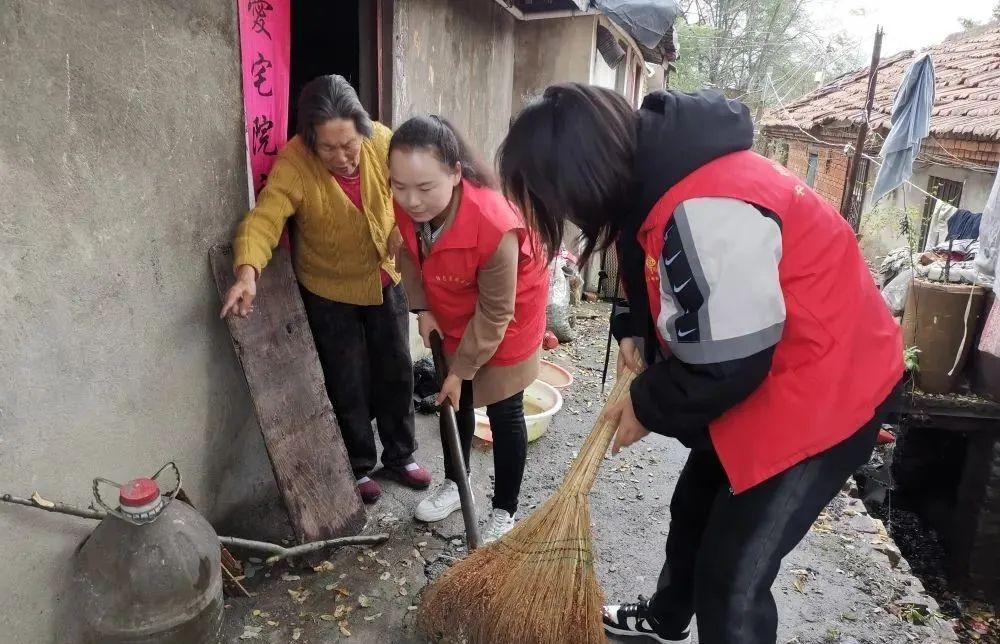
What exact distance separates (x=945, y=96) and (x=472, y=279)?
9498 millimetres

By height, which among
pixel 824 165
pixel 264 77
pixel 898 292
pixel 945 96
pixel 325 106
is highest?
pixel 945 96

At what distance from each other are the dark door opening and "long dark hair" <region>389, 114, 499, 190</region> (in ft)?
7.56

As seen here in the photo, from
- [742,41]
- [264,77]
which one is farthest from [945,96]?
[742,41]

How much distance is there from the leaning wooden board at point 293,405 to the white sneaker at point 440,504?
33cm

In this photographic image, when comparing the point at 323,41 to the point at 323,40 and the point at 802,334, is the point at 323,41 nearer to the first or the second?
the point at 323,40

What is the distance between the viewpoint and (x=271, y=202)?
2650 mm

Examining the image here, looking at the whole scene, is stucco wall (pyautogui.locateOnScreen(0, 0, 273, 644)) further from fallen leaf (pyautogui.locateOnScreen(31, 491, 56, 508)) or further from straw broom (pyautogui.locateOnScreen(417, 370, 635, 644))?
straw broom (pyautogui.locateOnScreen(417, 370, 635, 644))

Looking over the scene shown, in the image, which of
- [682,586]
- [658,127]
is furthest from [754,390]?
[682,586]

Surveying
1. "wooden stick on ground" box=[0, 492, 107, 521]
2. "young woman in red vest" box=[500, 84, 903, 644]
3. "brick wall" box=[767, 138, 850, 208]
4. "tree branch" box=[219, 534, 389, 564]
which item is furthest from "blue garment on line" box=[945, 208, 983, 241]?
"wooden stick on ground" box=[0, 492, 107, 521]

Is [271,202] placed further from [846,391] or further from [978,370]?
[978,370]

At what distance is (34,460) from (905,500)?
316 inches

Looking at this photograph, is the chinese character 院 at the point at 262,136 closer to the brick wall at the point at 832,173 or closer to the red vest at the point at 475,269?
the red vest at the point at 475,269

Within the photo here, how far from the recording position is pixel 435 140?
2.29 m

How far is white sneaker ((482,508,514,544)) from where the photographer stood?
9.65ft
